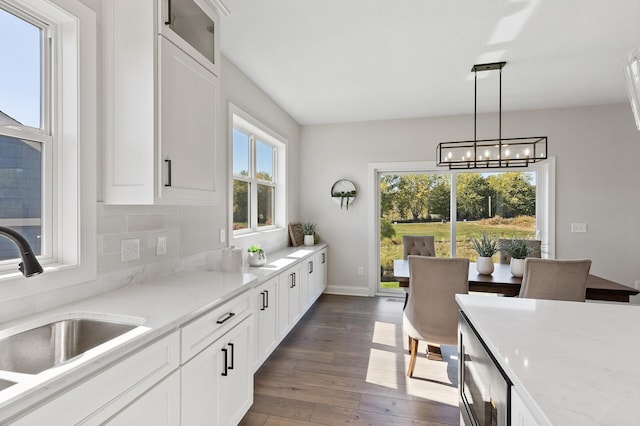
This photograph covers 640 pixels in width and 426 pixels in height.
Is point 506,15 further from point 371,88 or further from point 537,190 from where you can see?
point 537,190

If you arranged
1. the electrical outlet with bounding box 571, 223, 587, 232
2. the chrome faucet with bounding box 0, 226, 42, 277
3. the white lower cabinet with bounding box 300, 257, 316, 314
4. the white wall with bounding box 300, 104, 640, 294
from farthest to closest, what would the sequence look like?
the electrical outlet with bounding box 571, 223, 587, 232
the white wall with bounding box 300, 104, 640, 294
the white lower cabinet with bounding box 300, 257, 316, 314
the chrome faucet with bounding box 0, 226, 42, 277

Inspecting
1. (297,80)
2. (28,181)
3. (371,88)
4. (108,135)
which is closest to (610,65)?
(371,88)

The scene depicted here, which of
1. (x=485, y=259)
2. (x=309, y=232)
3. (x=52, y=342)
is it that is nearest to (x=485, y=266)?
(x=485, y=259)

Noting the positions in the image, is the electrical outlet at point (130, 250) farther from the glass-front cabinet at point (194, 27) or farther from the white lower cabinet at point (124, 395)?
the glass-front cabinet at point (194, 27)

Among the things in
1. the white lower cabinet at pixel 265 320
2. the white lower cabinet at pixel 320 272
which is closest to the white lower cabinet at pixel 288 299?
the white lower cabinet at pixel 265 320

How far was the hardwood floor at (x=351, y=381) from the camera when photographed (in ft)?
6.44

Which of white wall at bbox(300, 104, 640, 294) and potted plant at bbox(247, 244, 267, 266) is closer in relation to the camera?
potted plant at bbox(247, 244, 267, 266)

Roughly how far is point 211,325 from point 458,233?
3.94 m

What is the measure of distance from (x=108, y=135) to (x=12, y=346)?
96cm

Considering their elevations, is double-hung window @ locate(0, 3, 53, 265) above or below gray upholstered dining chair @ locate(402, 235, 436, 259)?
above

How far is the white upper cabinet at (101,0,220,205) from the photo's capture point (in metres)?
1.46

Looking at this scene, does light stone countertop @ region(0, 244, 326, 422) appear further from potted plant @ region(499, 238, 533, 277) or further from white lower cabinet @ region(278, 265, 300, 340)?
potted plant @ region(499, 238, 533, 277)

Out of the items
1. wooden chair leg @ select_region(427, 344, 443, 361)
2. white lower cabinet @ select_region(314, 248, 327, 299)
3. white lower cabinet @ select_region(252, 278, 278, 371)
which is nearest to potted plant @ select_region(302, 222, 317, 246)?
white lower cabinet @ select_region(314, 248, 327, 299)

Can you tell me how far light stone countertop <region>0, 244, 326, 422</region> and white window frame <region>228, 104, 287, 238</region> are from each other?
1092 millimetres
